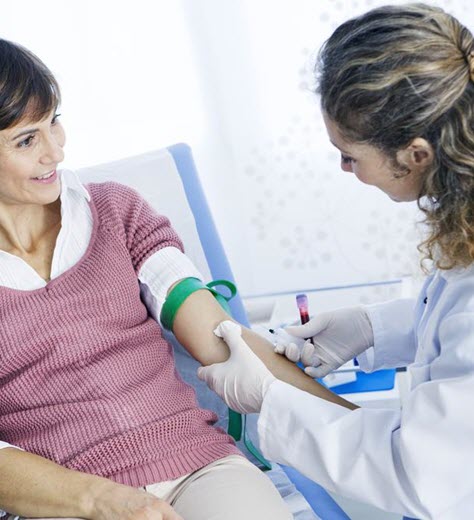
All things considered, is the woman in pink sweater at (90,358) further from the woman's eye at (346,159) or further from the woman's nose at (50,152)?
the woman's eye at (346,159)

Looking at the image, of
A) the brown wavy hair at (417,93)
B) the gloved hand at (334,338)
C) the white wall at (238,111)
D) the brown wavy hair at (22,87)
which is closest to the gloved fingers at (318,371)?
the gloved hand at (334,338)

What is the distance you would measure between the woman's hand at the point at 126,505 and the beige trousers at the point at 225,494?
6cm

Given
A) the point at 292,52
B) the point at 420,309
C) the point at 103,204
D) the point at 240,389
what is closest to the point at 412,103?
the point at 420,309

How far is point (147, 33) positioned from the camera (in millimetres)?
3150

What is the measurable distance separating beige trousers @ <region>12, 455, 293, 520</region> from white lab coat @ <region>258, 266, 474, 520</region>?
0.08 metres

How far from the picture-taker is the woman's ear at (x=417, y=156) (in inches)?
56.1

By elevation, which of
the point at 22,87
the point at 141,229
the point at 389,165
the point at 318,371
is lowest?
the point at 318,371

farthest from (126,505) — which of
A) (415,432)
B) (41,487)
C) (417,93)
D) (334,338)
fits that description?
(417,93)

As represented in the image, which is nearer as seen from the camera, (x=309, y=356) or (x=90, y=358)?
(x=90, y=358)

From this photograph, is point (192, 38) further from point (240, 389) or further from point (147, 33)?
point (240, 389)

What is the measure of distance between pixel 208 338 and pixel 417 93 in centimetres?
72

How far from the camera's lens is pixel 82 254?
6.03ft

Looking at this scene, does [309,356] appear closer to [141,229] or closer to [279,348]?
[279,348]

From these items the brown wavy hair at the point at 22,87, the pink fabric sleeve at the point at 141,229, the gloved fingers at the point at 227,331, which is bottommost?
the gloved fingers at the point at 227,331
